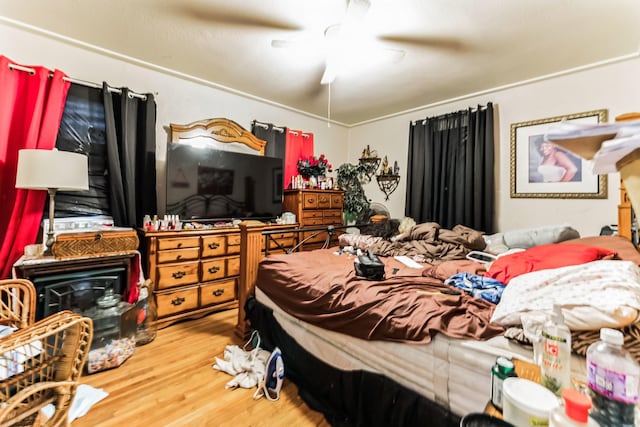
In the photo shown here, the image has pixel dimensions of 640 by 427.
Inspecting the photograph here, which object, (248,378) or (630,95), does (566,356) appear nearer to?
(248,378)

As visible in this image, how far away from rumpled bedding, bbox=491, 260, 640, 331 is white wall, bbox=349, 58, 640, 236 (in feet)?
6.92

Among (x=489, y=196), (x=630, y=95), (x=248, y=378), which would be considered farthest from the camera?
(x=489, y=196)

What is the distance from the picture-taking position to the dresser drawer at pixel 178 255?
2.47 metres

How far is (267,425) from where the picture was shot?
4.61ft

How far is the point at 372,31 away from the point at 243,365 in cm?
264

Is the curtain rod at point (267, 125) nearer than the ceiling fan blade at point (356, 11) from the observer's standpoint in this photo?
No

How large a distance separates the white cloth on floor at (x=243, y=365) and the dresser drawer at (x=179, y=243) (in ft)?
3.52

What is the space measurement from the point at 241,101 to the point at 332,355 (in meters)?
3.15

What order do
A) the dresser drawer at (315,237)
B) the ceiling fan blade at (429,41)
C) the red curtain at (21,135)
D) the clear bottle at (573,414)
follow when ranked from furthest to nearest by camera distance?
the dresser drawer at (315,237) → the ceiling fan blade at (429,41) → the red curtain at (21,135) → the clear bottle at (573,414)

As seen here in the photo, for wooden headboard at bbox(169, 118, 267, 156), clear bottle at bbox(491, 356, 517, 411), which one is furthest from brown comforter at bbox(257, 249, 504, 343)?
wooden headboard at bbox(169, 118, 267, 156)

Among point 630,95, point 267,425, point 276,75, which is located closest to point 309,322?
point 267,425

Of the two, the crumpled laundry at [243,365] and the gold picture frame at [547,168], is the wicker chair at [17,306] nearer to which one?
the crumpled laundry at [243,365]

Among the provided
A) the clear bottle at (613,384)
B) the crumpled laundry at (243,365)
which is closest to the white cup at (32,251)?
the crumpled laundry at (243,365)

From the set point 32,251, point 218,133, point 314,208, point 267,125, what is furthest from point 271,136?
point 32,251
